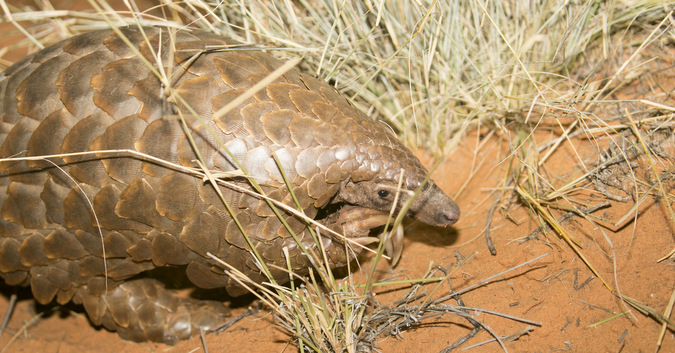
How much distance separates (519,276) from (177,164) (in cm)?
193

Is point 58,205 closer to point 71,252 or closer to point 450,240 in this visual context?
point 71,252

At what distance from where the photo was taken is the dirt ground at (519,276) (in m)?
2.49

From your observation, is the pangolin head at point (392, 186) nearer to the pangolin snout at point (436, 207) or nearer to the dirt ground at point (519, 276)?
the pangolin snout at point (436, 207)

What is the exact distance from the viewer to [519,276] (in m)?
2.78

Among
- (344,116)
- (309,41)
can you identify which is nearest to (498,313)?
(344,116)

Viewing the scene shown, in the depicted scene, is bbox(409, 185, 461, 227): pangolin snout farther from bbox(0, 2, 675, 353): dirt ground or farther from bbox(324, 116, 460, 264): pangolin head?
bbox(0, 2, 675, 353): dirt ground

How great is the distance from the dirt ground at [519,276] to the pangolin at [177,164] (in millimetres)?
410

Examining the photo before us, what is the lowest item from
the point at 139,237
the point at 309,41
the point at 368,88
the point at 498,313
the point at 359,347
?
the point at 359,347

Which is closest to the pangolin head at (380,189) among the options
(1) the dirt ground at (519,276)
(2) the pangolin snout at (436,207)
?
(2) the pangolin snout at (436,207)

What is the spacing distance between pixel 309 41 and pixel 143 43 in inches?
46.1

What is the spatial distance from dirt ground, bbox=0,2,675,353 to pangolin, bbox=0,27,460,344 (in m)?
0.41

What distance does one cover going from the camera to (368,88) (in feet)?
12.3

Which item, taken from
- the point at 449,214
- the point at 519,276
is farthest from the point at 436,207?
the point at 519,276

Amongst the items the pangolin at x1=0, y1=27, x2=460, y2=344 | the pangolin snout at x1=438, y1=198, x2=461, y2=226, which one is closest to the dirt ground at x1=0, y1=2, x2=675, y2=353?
the pangolin snout at x1=438, y1=198, x2=461, y2=226
